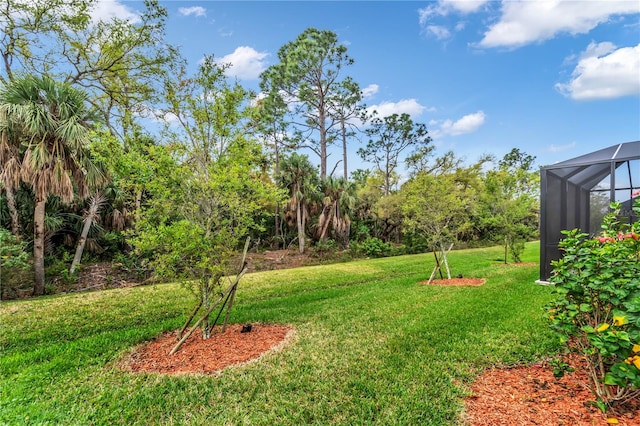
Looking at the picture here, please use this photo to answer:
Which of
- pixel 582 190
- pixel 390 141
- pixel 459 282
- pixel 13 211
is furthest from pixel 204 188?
pixel 390 141

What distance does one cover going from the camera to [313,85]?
2003 centimetres

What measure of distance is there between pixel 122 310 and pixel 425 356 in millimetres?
5700

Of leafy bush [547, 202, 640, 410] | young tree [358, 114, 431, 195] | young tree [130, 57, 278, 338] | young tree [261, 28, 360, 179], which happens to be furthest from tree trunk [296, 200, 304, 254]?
leafy bush [547, 202, 640, 410]

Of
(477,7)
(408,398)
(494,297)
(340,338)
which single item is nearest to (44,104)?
(340,338)

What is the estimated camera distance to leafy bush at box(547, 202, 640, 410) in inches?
69.2

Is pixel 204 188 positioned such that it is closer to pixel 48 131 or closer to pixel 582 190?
pixel 48 131

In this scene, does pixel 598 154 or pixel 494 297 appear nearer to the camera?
pixel 494 297

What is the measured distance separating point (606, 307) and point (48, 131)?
9.78 m

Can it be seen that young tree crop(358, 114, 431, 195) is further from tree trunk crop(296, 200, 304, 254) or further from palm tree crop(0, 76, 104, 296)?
palm tree crop(0, 76, 104, 296)

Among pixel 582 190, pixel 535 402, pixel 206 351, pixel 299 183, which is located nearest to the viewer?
pixel 535 402

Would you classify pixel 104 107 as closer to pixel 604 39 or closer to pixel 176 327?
pixel 176 327

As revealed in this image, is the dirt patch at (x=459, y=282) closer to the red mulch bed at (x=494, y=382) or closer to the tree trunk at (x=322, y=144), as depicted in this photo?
the red mulch bed at (x=494, y=382)

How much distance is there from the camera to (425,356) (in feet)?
10.7

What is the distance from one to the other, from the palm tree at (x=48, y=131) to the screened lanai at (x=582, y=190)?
10673 mm
